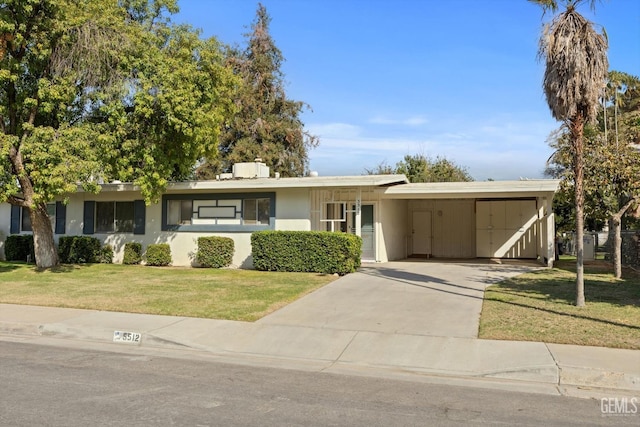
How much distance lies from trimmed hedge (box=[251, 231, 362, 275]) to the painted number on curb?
754 centimetres

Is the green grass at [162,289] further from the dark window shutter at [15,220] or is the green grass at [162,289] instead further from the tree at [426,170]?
the tree at [426,170]

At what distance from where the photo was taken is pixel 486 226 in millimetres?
21328

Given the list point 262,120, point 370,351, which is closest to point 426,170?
point 262,120

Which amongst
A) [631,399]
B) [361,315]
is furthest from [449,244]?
[631,399]

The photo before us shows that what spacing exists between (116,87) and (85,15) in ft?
7.31

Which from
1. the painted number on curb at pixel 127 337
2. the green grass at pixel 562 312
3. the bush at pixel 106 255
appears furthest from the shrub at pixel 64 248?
the green grass at pixel 562 312

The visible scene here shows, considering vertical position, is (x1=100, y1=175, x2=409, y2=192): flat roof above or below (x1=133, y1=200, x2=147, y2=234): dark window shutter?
above

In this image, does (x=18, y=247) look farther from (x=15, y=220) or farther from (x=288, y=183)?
(x=288, y=183)

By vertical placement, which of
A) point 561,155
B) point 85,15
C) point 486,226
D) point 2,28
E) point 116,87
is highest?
point 85,15

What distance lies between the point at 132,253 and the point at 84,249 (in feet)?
6.49

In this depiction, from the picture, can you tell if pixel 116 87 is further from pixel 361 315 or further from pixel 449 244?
pixel 449 244

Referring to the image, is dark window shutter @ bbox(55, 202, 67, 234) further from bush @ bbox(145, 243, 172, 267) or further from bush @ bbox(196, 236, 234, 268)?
bush @ bbox(196, 236, 234, 268)

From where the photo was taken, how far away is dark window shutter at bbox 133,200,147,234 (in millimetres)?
18562

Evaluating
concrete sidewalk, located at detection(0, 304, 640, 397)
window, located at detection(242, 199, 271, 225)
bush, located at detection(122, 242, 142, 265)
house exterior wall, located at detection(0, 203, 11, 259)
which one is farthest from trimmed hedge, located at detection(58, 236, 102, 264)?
concrete sidewalk, located at detection(0, 304, 640, 397)
